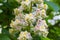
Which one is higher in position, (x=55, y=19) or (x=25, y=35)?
(x=25, y=35)

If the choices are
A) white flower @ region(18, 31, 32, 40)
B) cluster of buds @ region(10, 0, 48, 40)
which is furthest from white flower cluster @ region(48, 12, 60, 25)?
white flower @ region(18, 31, 32, 40)

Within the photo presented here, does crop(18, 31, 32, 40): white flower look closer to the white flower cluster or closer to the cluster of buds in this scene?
the cluster of buds

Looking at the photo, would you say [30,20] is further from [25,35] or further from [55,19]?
[55,19]

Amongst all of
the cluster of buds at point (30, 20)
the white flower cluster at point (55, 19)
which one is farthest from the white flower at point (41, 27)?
the white flower cluster at point (55, 19)

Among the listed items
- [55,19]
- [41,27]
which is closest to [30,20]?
[41,27]

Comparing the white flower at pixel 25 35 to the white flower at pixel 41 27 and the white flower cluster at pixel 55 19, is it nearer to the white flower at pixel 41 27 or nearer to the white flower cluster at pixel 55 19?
the white flower at pixel 41 27

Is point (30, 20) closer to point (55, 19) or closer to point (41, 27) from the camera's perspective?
point (41, 27)

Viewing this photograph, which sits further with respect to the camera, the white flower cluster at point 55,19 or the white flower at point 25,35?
the white flower cluster at point 55,19

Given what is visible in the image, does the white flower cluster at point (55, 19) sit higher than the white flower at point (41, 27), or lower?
lower

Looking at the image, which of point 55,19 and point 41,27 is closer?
point 41,27
